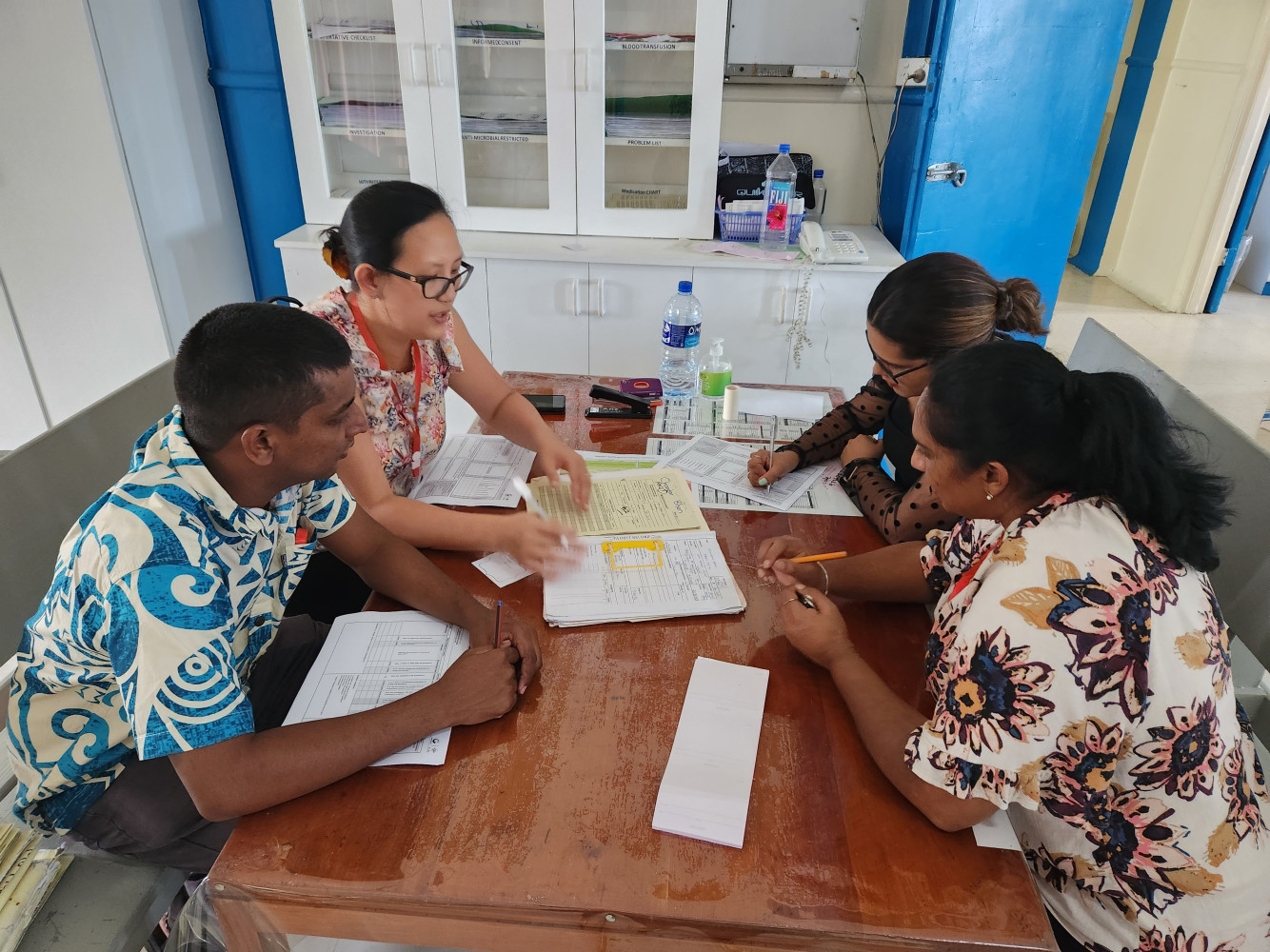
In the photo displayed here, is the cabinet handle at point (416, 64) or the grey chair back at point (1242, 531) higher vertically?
the cabinet handle at point (416, 64)

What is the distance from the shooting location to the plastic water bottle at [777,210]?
2885 millimetres

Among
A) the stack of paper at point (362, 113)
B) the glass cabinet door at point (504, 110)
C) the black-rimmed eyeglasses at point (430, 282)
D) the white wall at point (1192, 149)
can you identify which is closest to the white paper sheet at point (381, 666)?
the black-rimmed eyeglasses at point (430, 282)

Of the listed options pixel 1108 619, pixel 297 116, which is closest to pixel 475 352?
pixel 1108 619

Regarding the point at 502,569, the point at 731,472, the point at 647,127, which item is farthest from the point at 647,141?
the point at 502,569

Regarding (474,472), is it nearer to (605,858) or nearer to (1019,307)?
(605,858)

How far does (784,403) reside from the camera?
75.1 inches

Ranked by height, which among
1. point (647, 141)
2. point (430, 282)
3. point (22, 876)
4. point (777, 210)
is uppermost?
point (647, 141)

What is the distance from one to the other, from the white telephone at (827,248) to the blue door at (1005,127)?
202 mm

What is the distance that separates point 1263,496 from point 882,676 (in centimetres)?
73

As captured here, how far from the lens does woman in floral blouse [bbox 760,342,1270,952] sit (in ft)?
2.58

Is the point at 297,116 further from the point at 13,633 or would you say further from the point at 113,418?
the point at 13,633

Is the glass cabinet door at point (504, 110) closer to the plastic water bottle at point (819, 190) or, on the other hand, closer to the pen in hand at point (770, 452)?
the plastic water bottle at point (819, 190)

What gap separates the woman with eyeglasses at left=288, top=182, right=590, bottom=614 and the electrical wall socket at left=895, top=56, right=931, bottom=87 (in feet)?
6.36

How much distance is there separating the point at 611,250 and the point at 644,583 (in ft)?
6.34
